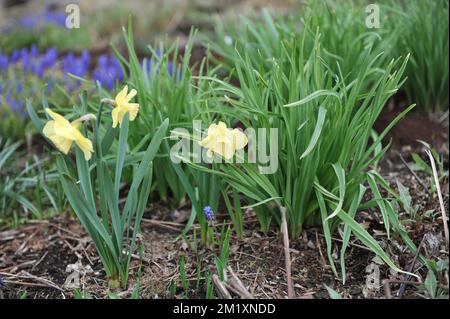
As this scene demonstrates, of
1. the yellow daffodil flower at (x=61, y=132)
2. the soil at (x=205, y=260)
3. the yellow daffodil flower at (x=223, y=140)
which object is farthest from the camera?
the soil at (x=205, y=260)

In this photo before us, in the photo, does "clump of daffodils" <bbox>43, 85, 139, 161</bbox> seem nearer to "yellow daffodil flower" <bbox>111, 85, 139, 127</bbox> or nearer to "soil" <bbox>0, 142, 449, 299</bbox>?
"yellow daffodil flower" <bbox>111, 85, 139, 127</bbox>

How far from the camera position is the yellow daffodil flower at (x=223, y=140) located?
2.03 metres

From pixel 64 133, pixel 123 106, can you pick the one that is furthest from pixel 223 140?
pixel 64 133

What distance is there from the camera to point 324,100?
2207mm

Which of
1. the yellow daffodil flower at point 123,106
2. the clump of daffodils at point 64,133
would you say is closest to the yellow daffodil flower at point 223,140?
the yellow daffodil flower at point 123,106

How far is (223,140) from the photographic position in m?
2.02

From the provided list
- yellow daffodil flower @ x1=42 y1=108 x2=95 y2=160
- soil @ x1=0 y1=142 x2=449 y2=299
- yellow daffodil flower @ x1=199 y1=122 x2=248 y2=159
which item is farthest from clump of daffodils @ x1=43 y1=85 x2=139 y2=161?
soil @ x1=0 y1=142 x2=449 y2=299

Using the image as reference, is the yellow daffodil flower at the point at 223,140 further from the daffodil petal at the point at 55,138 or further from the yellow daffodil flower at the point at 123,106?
the daffodil petal at the point at 55,138

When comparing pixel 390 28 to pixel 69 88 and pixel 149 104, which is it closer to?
pixel 149 104

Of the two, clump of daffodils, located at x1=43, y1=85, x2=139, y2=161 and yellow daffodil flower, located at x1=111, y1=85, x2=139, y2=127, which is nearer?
clump of daffodils, located at x1=43, y1=85, x2=139, y2=161

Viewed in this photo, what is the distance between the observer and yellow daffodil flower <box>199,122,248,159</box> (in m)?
2.03

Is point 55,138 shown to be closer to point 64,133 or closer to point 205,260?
point 64,133
